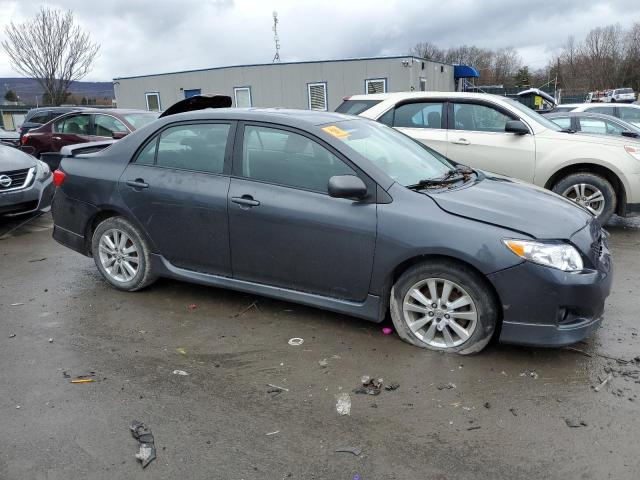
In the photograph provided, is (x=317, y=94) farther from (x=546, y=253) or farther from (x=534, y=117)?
(x=546, y=253)

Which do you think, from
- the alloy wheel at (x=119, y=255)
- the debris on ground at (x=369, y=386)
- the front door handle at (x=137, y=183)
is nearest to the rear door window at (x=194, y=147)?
the front door handle at (x=137, y=183)

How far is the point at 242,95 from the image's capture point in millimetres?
24906

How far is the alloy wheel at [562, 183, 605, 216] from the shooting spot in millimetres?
6770

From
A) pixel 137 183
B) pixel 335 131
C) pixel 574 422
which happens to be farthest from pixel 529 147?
pixel 137 183

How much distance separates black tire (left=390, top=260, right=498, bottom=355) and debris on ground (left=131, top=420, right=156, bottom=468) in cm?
177

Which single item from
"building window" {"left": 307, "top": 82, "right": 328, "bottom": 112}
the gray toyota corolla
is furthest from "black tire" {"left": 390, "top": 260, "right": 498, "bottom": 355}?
"building window" {"left": 307, "top": 82, "right": 328, "bottom": 112}

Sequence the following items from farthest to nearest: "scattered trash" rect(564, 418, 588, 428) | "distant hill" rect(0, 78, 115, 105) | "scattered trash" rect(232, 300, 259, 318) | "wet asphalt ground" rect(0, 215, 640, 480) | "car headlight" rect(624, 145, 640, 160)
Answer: "distant hill" rect(0, 78, 115, 105), "car headlight" rect(624, 145, 640, 160), "scattered trash" rect(232, 300, 259, 318), "scattered trash" rect(564, 418, 588, 428), "wet asphalt ground" rect(0, 215, 640, 480)

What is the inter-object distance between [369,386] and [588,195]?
4.92 m

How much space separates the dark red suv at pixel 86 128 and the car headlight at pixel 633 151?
784 cm

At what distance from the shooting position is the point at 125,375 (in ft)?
11.5

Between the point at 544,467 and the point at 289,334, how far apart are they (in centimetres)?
200

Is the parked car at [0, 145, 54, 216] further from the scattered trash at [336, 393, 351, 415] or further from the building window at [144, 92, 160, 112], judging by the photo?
the building window at [144, 92, 160, 112]

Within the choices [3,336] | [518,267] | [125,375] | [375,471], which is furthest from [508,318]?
[3,336]

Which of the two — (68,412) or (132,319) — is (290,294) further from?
(68,412)
